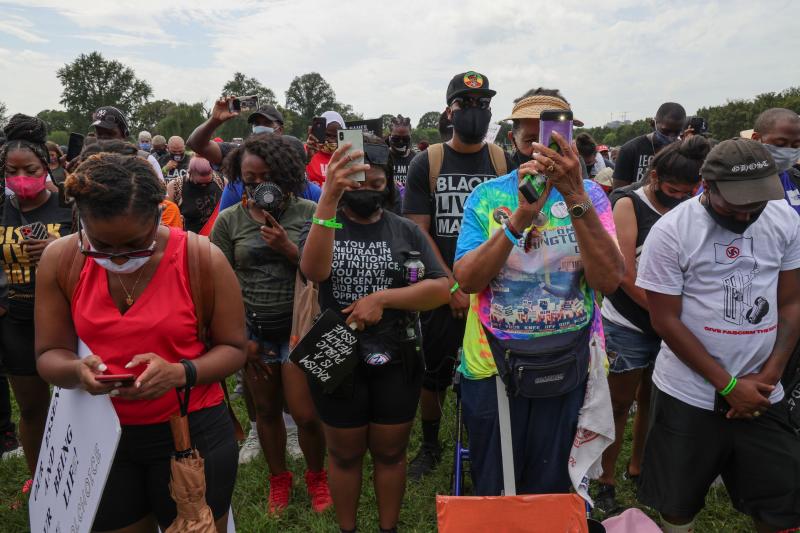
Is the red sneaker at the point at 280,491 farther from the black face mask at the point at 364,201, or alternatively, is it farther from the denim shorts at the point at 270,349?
the black face mask at the point at 364,201

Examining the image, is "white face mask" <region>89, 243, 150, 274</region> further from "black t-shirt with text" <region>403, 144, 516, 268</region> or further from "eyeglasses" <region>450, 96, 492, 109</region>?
"eyeglasses" <region>450, 96, 492, 109</region>

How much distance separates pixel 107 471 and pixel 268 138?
6.53 feet

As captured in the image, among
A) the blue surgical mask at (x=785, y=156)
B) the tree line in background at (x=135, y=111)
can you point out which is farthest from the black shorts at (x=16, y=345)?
the tree line in background at (x=135, y=111)

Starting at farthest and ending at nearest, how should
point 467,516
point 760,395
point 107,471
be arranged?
point 760,395
point 467,516
point 107,471

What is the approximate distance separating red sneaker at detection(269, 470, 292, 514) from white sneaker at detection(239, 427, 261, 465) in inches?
21.1

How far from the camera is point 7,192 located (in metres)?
3.14

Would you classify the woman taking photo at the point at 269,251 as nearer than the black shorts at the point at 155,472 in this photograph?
No

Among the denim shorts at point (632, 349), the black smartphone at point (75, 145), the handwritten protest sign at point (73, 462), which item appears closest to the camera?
the handwritten protest sign at point (73, 462)

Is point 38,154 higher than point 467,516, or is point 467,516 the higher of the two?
point 38,154

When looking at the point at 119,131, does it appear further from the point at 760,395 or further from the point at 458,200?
the point at 760,395

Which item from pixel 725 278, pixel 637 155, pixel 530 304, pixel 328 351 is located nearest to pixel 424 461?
pixel 328 351

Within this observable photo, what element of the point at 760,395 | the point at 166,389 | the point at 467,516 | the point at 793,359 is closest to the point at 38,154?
the point at 166,389

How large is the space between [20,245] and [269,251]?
141 centimetres

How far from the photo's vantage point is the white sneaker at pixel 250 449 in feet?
12.8
